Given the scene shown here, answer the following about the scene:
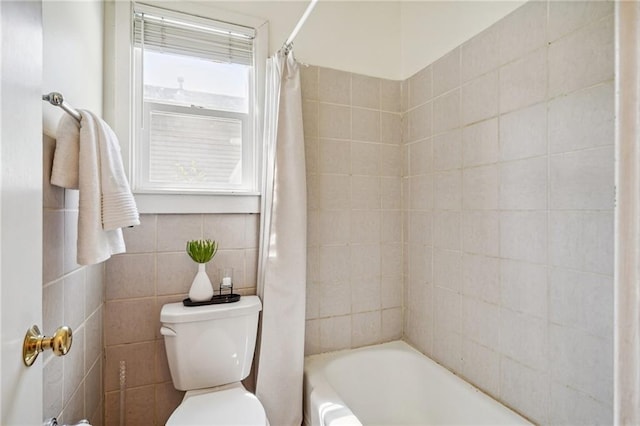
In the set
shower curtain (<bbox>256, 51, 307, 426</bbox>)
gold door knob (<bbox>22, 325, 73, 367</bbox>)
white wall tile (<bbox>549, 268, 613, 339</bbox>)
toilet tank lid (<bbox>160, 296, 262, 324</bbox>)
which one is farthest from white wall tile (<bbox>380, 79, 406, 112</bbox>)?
gold door knob (<bbox>22, 325, 73, 367</bbox>)

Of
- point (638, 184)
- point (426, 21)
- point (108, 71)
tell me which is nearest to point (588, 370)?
point (638, 184)

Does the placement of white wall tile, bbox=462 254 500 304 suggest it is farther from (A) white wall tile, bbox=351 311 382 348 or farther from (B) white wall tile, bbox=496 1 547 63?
(B) white wall tile, bbox=496 1 547 63

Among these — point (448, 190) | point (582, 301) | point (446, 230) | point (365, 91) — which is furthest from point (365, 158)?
point (582, 301)

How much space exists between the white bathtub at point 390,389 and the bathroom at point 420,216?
0.09 meters

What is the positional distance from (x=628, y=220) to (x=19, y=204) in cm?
100

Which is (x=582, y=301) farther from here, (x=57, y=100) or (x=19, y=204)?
(x=57, y=100)

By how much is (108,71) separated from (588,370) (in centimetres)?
215

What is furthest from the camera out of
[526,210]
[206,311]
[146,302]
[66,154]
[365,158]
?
[365,158]

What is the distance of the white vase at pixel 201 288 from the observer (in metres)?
1.41

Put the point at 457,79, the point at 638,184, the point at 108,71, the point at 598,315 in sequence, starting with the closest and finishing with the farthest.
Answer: the point at 638,184 → the point at 598,315 → the point at 108,71 → the point at 457,79

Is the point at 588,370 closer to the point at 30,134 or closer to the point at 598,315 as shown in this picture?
the point at 598,315

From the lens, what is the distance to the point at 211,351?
53.5 inches

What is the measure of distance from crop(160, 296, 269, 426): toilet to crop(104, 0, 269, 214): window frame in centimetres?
46

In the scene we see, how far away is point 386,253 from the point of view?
6.15 ft
